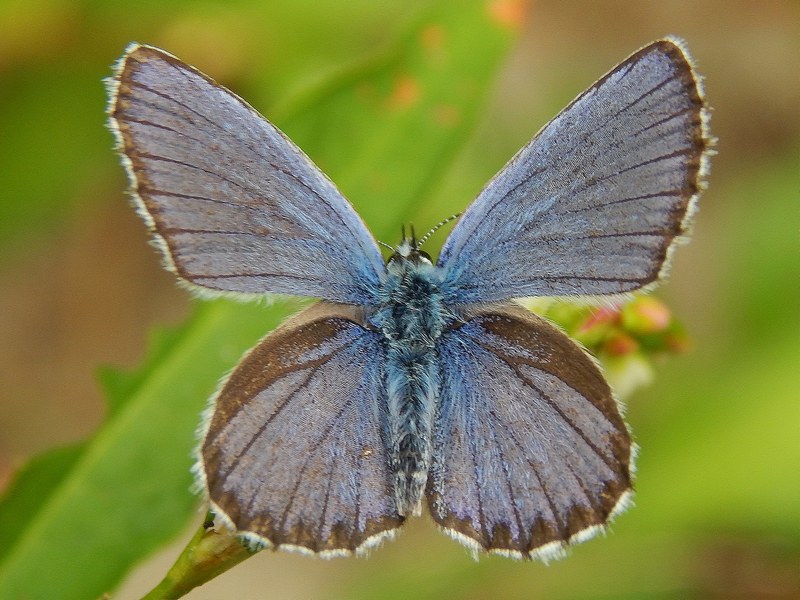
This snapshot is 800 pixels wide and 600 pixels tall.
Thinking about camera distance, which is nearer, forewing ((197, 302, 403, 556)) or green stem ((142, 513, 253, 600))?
→ green stem ((142, 513, 253, 600))

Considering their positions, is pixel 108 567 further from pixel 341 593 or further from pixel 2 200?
pixel 2 200

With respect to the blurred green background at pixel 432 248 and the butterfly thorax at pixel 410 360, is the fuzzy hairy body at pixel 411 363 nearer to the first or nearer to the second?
the butterfly thorax at pixel 410 360

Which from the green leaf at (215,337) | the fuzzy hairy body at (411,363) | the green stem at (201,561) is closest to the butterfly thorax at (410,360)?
the fuzzy hairy body at (411,363)

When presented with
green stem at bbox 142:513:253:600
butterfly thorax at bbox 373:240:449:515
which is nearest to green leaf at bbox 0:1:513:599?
butterfly thorax at bbox 373:240:449:515

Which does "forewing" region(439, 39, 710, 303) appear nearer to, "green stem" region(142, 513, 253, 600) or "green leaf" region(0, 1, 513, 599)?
"green leaf" region(0, 1, 513, 599)

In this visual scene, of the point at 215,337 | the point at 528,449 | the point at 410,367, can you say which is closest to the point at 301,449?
the point at 410,367

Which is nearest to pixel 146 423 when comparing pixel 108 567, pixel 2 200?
pixel 108 567

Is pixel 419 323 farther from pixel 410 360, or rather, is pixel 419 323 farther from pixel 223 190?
pixel 223 190
